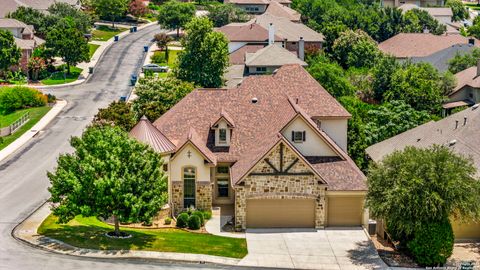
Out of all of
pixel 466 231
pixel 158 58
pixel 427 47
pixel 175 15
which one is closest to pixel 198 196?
pixel 466 231

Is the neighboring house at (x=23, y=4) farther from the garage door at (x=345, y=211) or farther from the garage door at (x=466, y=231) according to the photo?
the garage door at (x=466, y=231)

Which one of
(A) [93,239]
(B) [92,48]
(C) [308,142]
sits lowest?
(A) [93,239]

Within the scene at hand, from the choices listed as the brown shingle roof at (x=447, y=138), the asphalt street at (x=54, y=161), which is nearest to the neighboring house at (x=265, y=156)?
the brown shingle roof at (x=447, y=138)

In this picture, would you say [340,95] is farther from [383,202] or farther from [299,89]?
[383,202]

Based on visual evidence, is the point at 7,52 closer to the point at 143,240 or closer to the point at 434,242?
the point at 143,240

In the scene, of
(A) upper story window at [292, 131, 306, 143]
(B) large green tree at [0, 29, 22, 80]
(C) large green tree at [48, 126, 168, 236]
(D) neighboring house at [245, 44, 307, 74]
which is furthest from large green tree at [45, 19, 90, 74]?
(C) large green tree at [48, 126, 168, 236]
